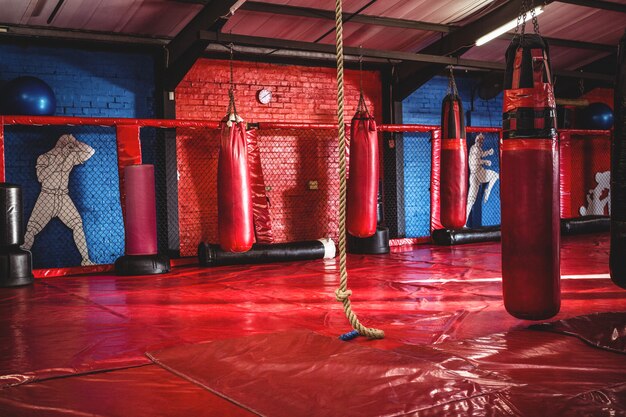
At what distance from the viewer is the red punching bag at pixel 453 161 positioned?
20.6 feet

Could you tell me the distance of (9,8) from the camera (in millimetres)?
5934

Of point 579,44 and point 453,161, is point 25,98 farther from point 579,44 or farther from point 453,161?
point 579,44

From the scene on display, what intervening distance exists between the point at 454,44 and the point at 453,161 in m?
2.13

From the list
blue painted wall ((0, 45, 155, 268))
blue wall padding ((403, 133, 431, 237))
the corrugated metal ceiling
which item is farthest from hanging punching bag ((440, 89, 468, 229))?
blue painted wall ((0, 45, 155, 268))

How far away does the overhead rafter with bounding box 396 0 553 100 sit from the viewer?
6781mm

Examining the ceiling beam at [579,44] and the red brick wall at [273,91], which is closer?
the red brick wall at [273,91]

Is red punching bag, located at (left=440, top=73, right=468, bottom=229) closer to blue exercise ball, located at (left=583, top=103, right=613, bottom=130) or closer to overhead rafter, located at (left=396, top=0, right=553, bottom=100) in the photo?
overhead rafter, located at (left=396, top=0, right=553, bottom=100)

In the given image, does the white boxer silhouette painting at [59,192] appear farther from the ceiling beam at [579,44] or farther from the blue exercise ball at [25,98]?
the ceiling beam at [579,44]

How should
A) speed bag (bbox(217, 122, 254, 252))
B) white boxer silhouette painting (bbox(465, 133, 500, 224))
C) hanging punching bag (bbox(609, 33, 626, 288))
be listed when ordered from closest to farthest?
hanging punching bag (bbox(609, 33, 626, 288))
speed bag (bbox(217, 122, 254, 252))
white boxer silhouette painting (bbox(465, 133, 500, 224))

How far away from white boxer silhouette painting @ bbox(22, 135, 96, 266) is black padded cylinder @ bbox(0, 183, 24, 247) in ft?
3.41

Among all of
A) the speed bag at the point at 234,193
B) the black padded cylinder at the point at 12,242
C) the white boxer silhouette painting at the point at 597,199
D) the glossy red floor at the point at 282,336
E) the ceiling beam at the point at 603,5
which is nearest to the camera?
the glossy red floor at the point at 282,336

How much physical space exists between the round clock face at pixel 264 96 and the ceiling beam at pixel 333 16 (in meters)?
1.43

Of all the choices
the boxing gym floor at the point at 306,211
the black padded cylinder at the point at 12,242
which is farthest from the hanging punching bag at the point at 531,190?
the black padded cylinder at the point at 12,242

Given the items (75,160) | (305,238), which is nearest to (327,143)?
(305,238)
